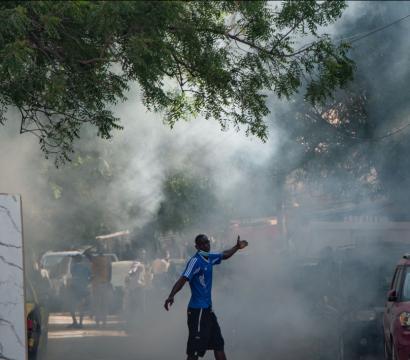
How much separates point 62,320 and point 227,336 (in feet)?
35.5

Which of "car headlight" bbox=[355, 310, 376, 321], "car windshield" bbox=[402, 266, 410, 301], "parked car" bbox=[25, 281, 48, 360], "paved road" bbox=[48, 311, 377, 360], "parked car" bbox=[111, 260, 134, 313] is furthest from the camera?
"parked car" bbox=[111, 260, 134, 313]

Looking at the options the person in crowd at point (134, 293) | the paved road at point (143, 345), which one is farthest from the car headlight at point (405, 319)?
the person in crowd at point (134, 293)

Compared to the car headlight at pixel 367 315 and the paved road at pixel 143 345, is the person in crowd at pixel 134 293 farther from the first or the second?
the car headlight at pixel 367 315

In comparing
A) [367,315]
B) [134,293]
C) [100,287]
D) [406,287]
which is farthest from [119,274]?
[406,287]

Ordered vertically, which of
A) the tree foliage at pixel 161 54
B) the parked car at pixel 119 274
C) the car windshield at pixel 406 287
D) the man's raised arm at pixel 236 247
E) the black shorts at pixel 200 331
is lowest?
the black shorts at pixel 200 331

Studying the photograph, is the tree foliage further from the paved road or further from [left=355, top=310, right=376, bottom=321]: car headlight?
the paved road

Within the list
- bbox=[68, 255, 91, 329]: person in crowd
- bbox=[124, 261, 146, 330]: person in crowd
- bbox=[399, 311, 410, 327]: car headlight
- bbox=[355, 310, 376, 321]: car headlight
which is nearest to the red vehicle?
bbox=[399, 311, 410, 327]: car headlight

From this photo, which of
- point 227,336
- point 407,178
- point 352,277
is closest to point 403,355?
point 352,277

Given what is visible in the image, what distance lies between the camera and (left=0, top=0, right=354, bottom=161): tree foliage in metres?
7.79

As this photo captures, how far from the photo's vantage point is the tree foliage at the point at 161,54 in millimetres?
7789

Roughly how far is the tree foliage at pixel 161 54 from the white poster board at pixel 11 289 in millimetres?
1284

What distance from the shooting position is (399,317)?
944cm

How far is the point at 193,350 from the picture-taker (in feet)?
31.0

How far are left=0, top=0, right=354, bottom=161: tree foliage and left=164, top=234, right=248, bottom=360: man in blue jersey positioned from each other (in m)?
1.61
